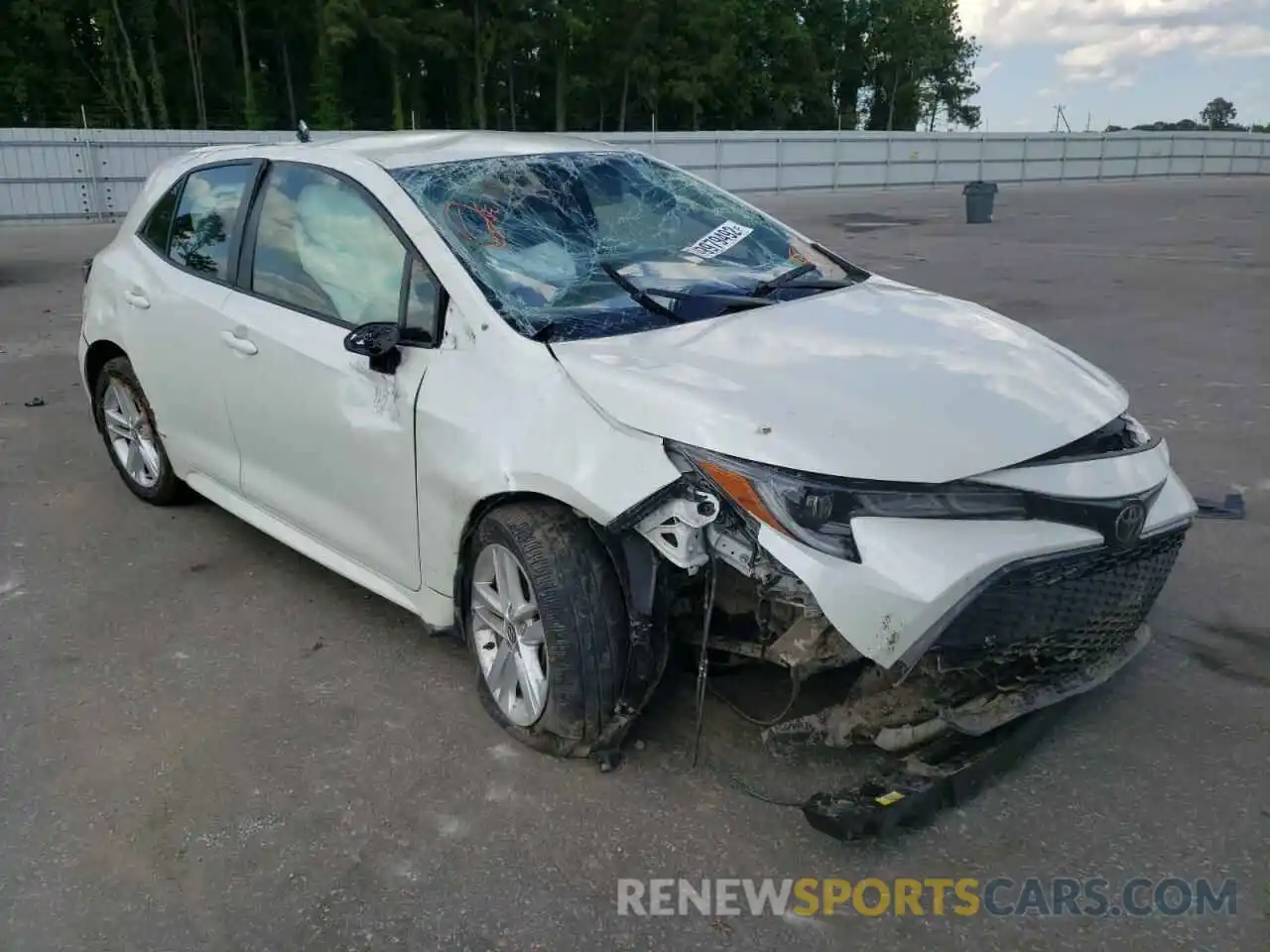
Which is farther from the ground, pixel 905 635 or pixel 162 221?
pixel 162 221

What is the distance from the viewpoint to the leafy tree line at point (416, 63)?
41.4m

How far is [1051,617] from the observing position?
105 inches

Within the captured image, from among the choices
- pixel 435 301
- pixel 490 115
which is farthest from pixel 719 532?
pixel 490 115

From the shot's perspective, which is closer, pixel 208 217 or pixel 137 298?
pixel 208 217

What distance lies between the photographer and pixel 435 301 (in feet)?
10.6

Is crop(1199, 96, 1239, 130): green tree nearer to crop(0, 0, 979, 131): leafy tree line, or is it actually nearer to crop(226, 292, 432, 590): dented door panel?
crop(0, 0, 979, 131): leafy tree line

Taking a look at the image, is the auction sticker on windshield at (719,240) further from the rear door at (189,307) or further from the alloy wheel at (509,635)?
the rear door at (189,307)

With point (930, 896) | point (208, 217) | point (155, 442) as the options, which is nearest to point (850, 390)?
point (930, 896)

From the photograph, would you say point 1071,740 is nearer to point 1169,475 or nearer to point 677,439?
point 1169,475

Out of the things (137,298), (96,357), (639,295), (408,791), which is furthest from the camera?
(96,357)

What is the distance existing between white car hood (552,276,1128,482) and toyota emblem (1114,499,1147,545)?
237 mm

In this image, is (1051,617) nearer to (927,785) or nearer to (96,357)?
(927,785)

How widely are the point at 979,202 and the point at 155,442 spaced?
18280 millimetres

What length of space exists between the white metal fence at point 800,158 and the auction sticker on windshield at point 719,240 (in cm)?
807
